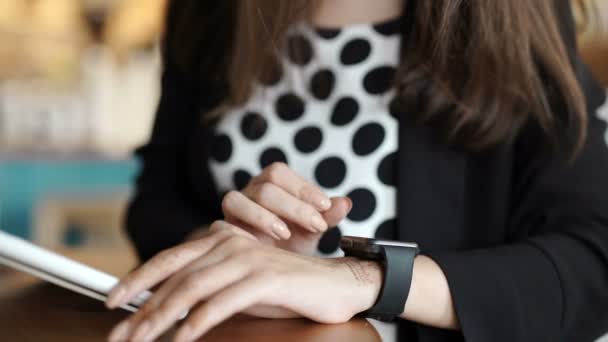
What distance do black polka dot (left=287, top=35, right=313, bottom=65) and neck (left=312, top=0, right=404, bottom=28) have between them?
0.03 m

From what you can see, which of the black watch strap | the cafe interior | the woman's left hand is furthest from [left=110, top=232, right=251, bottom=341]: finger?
the cafe interior

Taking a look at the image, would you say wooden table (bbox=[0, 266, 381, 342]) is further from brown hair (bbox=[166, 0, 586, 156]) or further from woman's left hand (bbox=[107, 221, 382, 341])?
brown hair (bbox=[166, 0, 586, 156])

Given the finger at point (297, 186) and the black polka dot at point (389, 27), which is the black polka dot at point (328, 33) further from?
the finger at point (297, 186)

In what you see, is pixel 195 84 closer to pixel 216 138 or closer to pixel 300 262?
pixel 216 138

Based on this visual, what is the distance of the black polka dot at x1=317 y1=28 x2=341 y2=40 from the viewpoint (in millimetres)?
938

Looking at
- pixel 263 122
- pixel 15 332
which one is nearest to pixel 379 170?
pixel 263 122

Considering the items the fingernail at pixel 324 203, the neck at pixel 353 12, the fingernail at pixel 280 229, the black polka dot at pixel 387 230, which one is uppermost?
the neck at pixel 353 12

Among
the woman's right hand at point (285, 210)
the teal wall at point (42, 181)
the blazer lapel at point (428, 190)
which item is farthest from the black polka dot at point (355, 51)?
A: the teal wall at point (42, 181)

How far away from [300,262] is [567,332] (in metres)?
0.32

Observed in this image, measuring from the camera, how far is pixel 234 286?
468mm

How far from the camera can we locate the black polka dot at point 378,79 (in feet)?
2.91

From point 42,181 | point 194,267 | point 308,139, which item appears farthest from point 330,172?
point 42,181

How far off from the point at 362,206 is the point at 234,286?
40cm

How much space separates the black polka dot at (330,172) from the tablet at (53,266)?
1.46 feet
